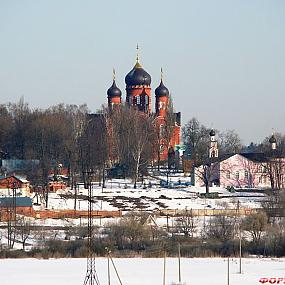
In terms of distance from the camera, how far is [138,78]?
59.9m

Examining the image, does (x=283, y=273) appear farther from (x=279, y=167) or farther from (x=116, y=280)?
(x=279, y=167)

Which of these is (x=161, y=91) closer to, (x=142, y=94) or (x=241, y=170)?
(x=142, y=94)

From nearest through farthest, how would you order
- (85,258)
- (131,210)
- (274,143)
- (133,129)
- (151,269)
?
(151,269) → (85,258) → (131,210) → (274,143) → (133,129)

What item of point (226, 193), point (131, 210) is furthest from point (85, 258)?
point (226, 193)

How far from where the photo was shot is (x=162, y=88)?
60562mm

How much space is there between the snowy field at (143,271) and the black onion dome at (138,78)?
34.1 m

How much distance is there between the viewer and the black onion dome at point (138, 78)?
A: 59.9 metres

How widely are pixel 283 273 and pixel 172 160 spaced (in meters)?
30.1

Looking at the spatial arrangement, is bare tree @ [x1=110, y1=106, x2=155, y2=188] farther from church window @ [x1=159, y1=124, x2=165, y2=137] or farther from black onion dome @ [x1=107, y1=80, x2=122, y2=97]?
black onion dome @ [x1=107, y1=80, x2=122, y2=97]

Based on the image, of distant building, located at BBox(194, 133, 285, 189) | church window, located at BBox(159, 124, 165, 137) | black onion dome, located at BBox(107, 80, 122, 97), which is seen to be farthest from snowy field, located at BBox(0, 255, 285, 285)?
black onion dome, located at BBox(107, 80, 122, 97)

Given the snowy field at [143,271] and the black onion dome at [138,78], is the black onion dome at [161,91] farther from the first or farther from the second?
the snowy field at [143,271]

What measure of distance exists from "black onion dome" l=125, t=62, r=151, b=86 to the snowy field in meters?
34.1

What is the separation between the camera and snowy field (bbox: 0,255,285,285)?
21.9m

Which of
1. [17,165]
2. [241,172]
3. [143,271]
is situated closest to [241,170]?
[241,172]
